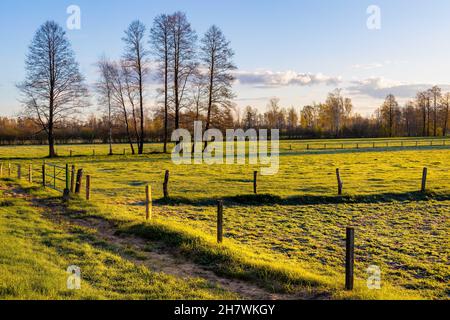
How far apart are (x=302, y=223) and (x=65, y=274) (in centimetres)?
968

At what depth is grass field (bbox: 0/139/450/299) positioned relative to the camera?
356 inches

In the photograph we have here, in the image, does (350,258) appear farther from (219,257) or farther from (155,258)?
(155,258)

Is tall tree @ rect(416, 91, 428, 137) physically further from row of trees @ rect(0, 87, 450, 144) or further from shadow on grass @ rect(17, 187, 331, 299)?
shadow on grass @ rect(17, 187, 331, 299)

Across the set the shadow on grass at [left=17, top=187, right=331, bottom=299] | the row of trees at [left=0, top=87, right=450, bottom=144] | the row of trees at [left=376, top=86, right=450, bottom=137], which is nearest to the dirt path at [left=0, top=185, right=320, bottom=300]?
the shadow on grass at [left=17, top=187, right=331, bottom=299]

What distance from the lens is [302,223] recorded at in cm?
1550

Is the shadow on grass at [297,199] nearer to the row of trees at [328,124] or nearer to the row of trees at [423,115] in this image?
the row of trees at [328,124]

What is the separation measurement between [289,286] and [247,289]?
0.84m

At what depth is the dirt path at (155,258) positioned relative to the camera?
7785 mm

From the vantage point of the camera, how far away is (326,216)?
16906mm

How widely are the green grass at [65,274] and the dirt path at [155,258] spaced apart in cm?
40

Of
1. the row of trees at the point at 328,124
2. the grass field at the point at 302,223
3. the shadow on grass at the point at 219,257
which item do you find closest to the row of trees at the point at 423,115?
the row of trees at the point at 328,124
